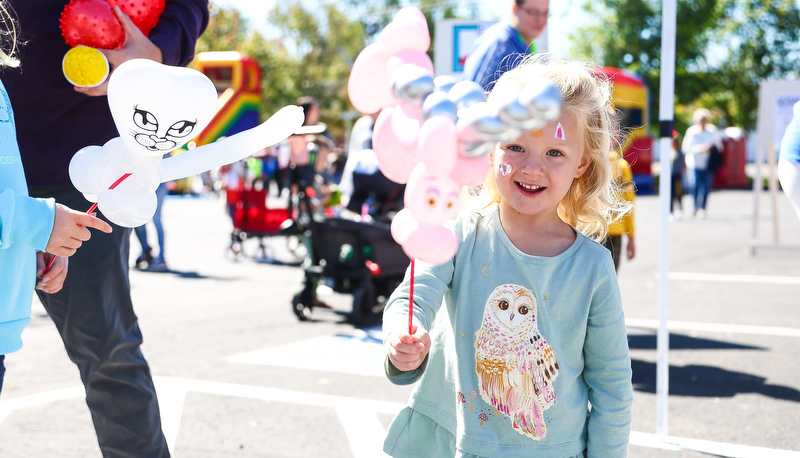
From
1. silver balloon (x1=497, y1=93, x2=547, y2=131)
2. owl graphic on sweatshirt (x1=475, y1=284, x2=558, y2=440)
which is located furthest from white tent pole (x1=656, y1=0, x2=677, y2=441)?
silver balloon (x1=497, y1=93, x2=547, y2=131)

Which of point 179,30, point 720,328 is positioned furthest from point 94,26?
point 720,328

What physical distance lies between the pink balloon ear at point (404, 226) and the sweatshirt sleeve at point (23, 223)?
0.85 meters

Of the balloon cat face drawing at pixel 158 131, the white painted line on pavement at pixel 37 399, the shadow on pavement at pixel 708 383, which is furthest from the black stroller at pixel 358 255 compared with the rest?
the balloon cat face drawing at pixel 158 131

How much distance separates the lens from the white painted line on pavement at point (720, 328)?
5785 mm

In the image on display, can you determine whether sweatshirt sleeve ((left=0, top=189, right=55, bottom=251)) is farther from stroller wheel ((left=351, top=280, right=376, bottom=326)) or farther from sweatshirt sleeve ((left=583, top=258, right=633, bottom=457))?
stroller wheel ((left=351, top=280, right=376, bottom=326))

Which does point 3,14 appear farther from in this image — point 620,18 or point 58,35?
point 620,18

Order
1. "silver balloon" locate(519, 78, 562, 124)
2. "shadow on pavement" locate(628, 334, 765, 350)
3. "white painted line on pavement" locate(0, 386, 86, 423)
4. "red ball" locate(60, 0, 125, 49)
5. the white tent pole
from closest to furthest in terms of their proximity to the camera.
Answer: "silver balloon" locate(519, 78, 562, 124)
"red ball" locate(60, 0, 125, 49)
the white tent pole
"white painted line on pavement" locate(0, 386, 86, 423)
"shadow on pavement" locate(628, 334, 765, 350)

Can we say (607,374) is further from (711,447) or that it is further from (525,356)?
(711,447)

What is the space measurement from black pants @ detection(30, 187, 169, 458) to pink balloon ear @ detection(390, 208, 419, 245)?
110 cm

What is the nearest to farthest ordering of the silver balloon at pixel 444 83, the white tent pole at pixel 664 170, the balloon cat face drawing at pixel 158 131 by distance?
the silver balloon at pixel 444 83
the balloon cat face drawing at pixel 158 131
the white tent pole at pixel 664 170

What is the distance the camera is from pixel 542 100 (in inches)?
49.9

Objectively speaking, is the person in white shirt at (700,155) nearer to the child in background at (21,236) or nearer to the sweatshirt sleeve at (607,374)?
the sweatshirt sleeve at (607,374)

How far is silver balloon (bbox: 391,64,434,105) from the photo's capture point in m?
1.41

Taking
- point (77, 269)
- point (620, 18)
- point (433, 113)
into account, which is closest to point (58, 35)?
point (77, 269)
